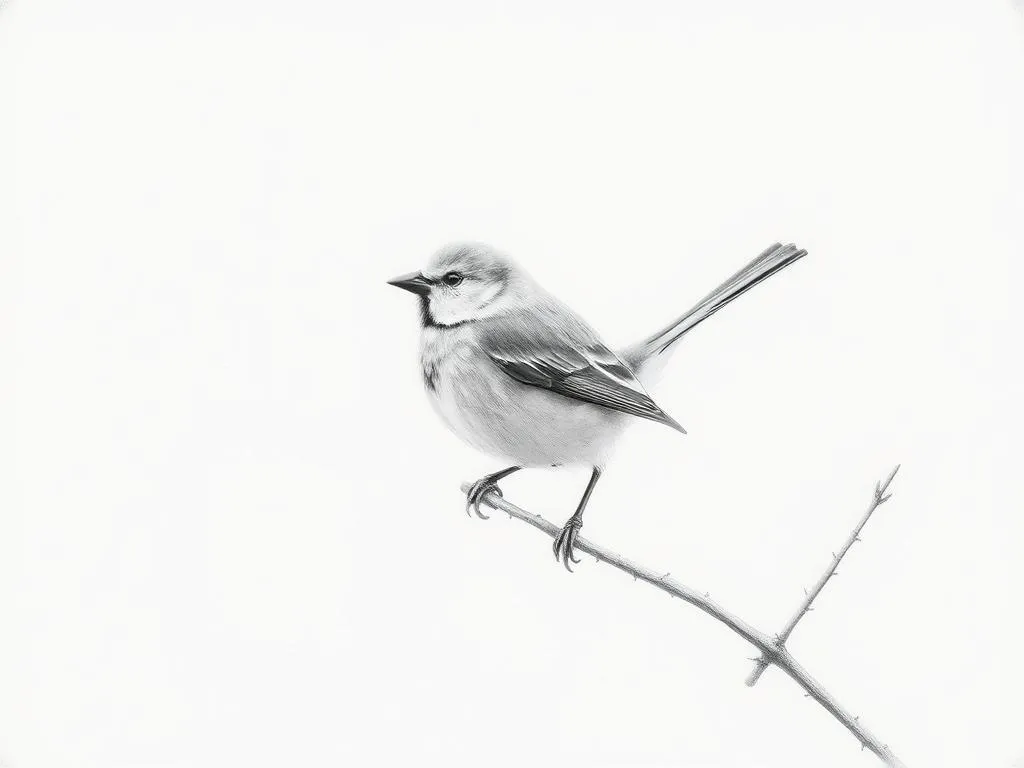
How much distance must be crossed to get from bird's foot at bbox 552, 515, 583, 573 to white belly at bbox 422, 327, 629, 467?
12 cm

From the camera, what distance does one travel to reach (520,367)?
1.53 metres

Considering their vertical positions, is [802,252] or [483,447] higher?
[802,252]

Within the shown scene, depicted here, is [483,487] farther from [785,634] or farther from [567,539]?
[785,634]

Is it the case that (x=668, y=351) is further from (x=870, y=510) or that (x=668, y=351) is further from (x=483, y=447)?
(x=870, y=510)

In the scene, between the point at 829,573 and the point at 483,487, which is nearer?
the point at 829,573

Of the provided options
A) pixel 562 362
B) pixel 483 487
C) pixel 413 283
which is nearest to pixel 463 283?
pixel 413 283

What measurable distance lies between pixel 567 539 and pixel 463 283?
1.65ft

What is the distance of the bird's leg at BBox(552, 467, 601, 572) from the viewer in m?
1.58

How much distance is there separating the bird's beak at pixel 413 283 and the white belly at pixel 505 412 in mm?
90

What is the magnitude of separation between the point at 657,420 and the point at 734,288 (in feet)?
1.03

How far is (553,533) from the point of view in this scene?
1462 mm

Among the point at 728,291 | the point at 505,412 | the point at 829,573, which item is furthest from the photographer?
the point at 728,291

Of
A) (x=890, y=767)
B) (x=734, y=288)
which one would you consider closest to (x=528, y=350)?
(x=734, y=288)

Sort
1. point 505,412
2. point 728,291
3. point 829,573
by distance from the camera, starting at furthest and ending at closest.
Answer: point 728,291 < point 505,412 < point 829,573
